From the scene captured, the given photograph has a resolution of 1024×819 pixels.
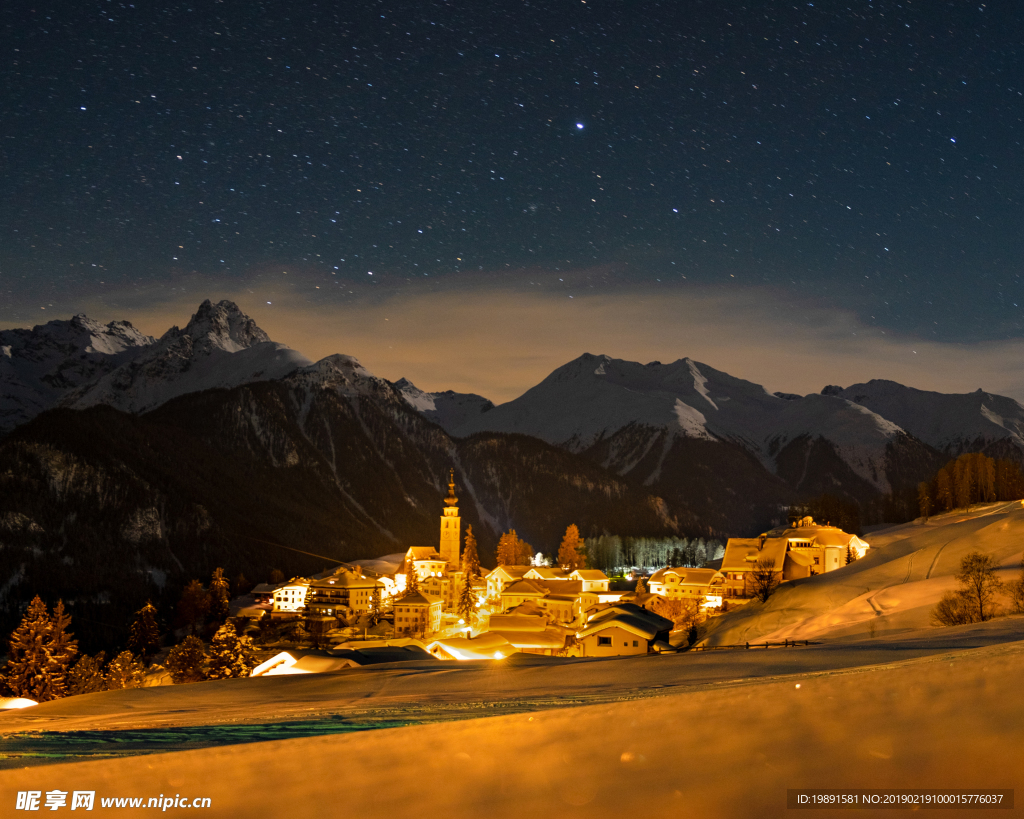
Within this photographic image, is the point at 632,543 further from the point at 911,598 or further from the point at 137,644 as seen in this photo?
the point at 911,598

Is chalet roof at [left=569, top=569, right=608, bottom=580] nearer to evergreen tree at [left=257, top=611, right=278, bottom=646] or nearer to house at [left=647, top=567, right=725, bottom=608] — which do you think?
house at [left=647, top=567, right=725, bottom=608]

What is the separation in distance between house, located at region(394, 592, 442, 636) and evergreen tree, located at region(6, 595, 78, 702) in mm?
40562

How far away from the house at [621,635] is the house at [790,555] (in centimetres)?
1902

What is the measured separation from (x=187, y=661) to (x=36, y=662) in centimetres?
985

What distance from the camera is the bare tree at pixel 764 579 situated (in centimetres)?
6311

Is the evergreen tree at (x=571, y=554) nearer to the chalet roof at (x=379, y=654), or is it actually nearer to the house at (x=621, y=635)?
the house at (x=621, y=635)

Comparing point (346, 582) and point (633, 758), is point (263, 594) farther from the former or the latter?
point (633, 758)

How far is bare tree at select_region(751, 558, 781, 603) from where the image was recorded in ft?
207

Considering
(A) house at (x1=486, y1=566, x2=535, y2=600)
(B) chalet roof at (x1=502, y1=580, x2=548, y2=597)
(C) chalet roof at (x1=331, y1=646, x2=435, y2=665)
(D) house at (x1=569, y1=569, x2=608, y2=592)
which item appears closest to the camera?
(C) chalet roof at (x1=331, y1=646, x2=435, y2=665)

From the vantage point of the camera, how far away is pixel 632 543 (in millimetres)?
175625

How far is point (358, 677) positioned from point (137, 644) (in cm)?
8817

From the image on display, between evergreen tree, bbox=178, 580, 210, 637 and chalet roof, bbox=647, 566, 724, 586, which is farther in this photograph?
evergreen tree, bbox=178, 580, 210, 637

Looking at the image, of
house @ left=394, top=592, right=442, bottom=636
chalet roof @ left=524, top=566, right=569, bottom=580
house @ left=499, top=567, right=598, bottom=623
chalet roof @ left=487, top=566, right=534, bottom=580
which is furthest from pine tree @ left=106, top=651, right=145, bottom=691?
chalet roof @ left=487, top=566, right=534, bottom=580

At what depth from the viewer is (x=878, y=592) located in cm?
4472
